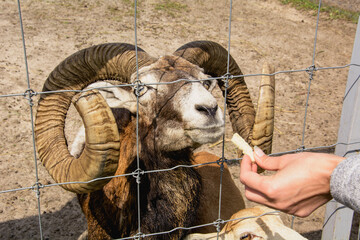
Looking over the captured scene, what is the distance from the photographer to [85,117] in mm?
2729

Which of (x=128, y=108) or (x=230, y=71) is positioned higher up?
(x=230, y=71)

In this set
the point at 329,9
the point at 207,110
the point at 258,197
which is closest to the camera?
the point at 258,197

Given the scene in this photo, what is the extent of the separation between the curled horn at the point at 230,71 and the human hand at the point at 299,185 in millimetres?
1864

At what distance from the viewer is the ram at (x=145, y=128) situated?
3.18 m

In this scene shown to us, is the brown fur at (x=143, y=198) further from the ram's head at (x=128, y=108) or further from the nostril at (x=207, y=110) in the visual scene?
the nostril at (x=207, y=110)

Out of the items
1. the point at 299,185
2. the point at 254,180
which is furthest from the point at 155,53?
the point at 299,185

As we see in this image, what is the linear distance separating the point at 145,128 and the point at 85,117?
3.38 feet

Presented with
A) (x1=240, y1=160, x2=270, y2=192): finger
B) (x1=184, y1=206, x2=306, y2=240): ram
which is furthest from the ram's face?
(x1=240, y1=160, x2=270, y2=192): finger

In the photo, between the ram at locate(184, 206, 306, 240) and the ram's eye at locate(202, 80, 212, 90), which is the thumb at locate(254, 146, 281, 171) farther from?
the ram's eye at locate(202, 80, 212, 90)

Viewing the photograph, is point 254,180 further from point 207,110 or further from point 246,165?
point 207,110

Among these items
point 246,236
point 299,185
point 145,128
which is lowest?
point 246,236

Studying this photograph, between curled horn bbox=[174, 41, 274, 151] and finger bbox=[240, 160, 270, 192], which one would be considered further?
curled horn bbox=[174, 41, 274, 151]

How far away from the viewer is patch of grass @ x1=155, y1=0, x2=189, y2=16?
37.8ft

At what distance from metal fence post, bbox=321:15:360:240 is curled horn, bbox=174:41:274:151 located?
0.84 metres
